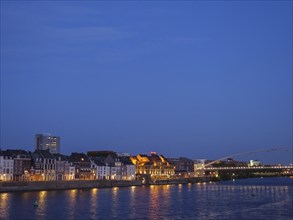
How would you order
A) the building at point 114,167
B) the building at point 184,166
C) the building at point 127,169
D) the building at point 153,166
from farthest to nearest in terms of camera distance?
the building at point 184,166
the building at point 153,166
the building at point 127,169
the building at point 114,167

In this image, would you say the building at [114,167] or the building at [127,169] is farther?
the building at [127,169]

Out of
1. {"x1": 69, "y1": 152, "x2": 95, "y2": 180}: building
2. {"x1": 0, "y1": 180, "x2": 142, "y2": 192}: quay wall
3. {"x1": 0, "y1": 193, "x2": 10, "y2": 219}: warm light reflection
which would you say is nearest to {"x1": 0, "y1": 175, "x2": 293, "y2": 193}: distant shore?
{"x1": 0, "y1": 180, "x2": 142, "y2": 192}: quay wall

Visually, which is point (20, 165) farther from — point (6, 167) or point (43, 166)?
point (43, 166)

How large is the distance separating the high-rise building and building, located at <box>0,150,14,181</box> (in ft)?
235

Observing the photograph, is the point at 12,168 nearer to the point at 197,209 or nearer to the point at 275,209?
the point at 197,209

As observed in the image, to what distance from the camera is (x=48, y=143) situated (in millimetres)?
172375

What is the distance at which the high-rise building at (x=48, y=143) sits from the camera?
165 meters

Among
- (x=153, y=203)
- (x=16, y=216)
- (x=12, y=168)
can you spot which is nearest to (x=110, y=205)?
(x=153, y=203)

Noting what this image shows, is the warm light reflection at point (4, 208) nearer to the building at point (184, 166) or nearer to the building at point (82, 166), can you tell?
the building at point (82, 166)

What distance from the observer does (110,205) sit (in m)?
57.3

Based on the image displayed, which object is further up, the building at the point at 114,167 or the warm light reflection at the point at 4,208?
the building at the point at 114,167

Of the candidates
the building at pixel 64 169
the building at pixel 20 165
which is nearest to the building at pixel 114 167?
the building at pixel 64 169

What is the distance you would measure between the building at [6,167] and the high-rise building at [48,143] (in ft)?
235

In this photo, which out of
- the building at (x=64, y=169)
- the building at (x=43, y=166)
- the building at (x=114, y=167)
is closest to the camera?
the building at (x=43, y=166)
